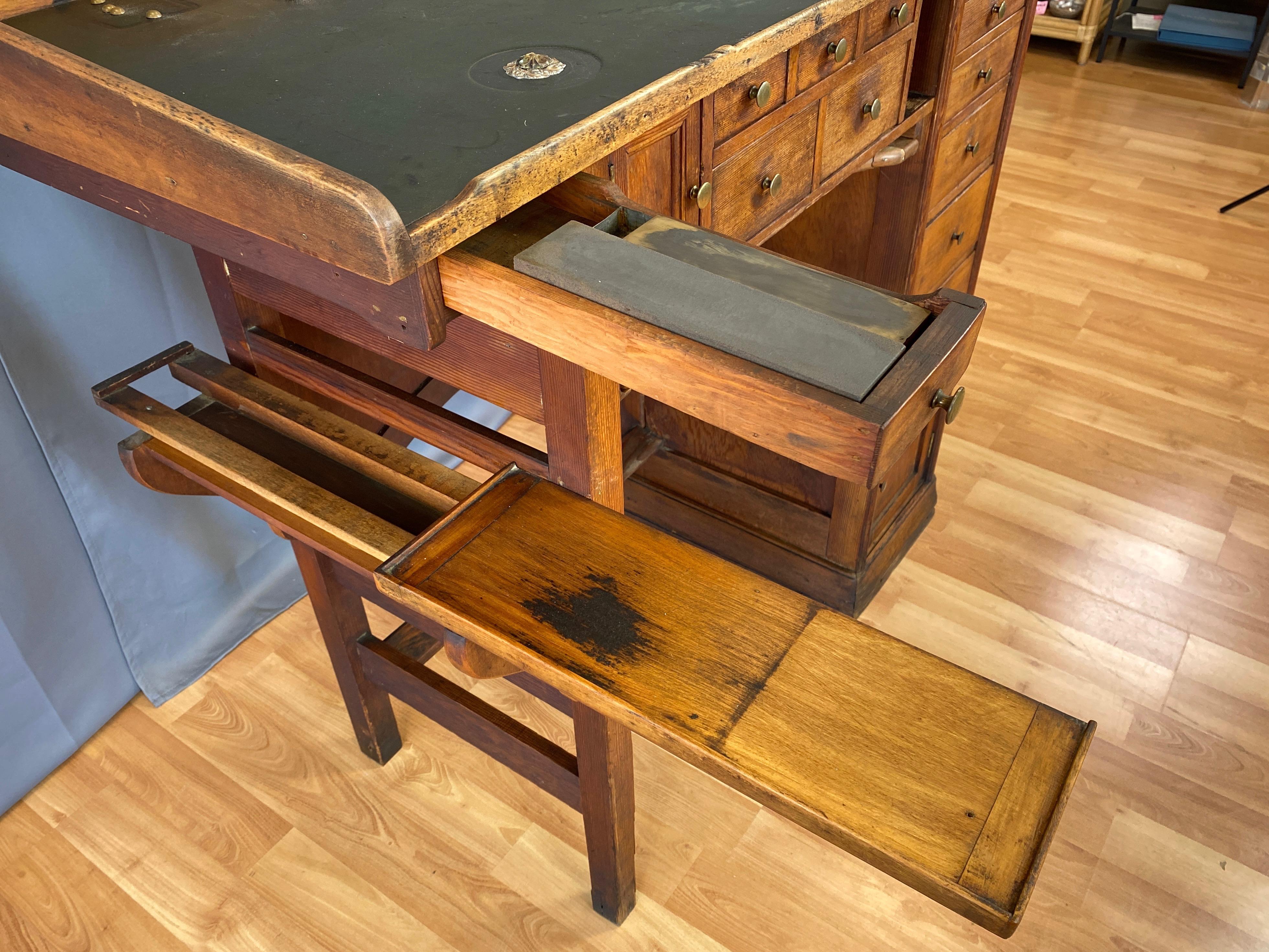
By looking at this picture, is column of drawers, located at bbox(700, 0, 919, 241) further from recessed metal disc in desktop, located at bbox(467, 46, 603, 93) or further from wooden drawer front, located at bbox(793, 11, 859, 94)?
recessed metal disc in desktop, located at bbox(467, 46, 603, 93)

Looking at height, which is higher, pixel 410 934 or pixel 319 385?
pixel 319 385

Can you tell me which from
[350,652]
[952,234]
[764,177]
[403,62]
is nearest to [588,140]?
[403,62]

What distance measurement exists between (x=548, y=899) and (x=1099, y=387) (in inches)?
74.6

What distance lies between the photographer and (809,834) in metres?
1.61

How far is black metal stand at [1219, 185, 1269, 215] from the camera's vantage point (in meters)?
3.17

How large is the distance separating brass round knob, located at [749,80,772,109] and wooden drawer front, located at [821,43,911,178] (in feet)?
0.78

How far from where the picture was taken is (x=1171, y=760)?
65.1 inches

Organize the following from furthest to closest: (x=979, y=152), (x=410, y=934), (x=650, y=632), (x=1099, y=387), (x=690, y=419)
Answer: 1. (x=1099, y=387)
2. (x=979, y=152)
3. (x=690, y=419)
4. (x=410, y=934)
5. (x=650, y=632)

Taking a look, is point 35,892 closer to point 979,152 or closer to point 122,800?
point 122,800

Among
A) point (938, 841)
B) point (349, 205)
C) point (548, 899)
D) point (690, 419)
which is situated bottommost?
point (548, 899)

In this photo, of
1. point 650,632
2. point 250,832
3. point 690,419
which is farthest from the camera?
point 690,419

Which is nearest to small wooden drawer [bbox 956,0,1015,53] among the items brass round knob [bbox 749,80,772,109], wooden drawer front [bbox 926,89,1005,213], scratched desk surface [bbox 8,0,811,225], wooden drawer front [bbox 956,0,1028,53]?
wooden drawer front [bbox 956,0,1028,53]

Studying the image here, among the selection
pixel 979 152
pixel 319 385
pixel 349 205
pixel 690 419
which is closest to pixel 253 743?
pixel 319 385

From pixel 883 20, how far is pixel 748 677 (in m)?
1.23
